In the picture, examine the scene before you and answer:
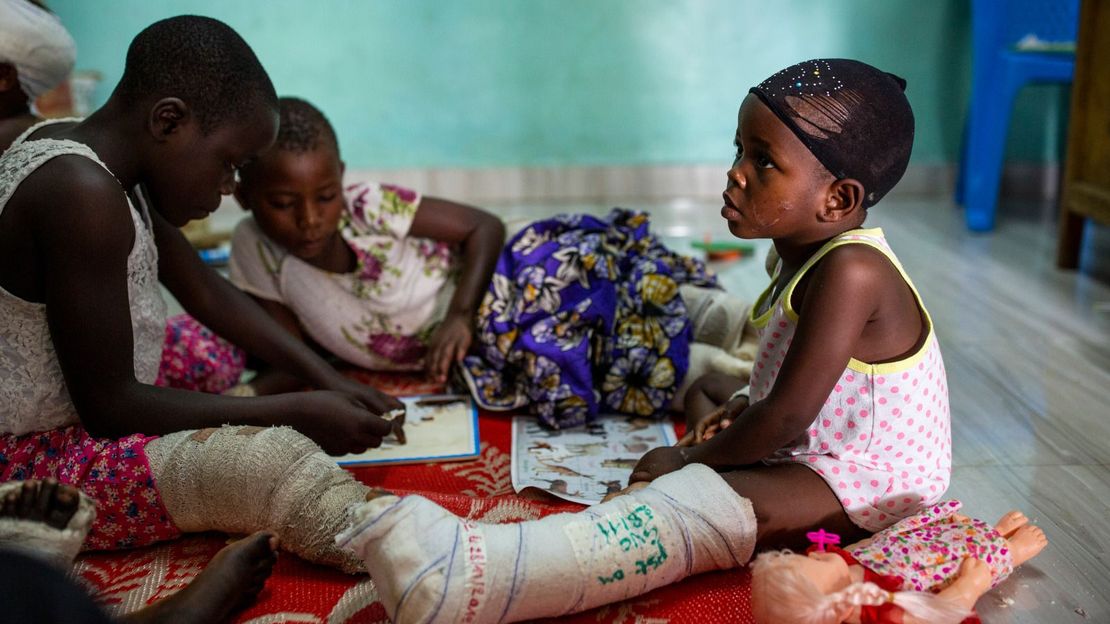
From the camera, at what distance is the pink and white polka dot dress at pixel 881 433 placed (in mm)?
1039

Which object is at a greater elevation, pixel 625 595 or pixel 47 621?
pixel 47 621

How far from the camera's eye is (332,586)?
41.0 inches

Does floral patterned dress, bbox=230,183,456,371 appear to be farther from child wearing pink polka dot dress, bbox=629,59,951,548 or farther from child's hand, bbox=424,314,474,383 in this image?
child wearing pink polka dot dress, bbox=629,59,951,548

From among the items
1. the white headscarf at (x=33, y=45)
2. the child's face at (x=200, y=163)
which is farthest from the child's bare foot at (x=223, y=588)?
the white headscarf at (x=33, y=45)

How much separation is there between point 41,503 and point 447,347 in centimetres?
78

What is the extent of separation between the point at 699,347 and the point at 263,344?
2.24 ft

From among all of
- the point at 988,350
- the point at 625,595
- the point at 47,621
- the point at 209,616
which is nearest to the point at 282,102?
the point at 209,616

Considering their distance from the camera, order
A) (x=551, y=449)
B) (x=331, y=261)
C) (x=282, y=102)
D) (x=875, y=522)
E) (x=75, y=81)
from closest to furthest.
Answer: (x=875, y=522)
(x=551, y=449)
(x=282, y=102)
(x=331, y=261)
(x=75, y=81)

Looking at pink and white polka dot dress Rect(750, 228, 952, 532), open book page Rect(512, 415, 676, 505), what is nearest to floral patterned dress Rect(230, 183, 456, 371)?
open book page Rect(512, 415, 676, 505)

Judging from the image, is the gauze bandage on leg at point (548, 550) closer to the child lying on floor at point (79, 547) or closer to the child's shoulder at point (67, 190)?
the child lying on floor at point (79, 547)

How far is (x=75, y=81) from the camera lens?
2887 millimetres

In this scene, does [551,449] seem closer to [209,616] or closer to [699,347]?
[699,347]

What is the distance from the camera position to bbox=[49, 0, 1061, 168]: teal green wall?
309 centimetres

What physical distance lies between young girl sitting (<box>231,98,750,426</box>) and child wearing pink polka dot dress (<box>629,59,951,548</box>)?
1.45 ft
